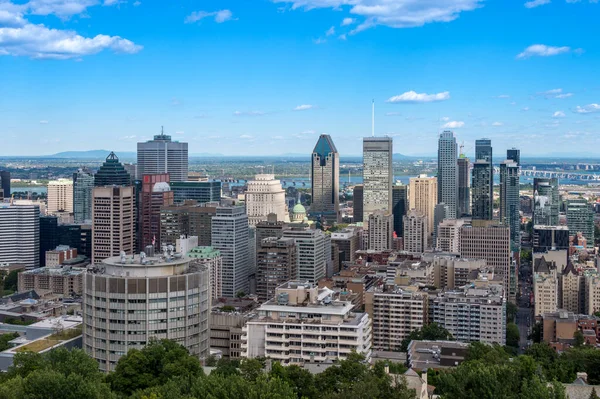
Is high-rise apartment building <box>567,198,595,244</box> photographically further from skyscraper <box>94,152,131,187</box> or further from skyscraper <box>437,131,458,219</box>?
skyscraper <box>94,152,131,187</box>

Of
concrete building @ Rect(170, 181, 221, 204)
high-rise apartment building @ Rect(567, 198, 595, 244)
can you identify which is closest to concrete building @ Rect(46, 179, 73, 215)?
concrete building @ Rect(170, 181, 221, 204)

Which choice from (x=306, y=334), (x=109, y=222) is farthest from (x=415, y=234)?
(x=306, y=334)

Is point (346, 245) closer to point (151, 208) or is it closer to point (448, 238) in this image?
point (448, 238)

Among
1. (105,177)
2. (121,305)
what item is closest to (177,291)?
(121,305)

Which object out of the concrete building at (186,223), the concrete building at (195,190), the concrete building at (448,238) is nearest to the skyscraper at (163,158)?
the concrete building at (195,190)

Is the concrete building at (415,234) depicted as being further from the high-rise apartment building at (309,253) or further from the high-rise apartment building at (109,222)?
the high-rise apartment building at (109,222)

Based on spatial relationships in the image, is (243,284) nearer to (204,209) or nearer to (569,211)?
(204,209)
